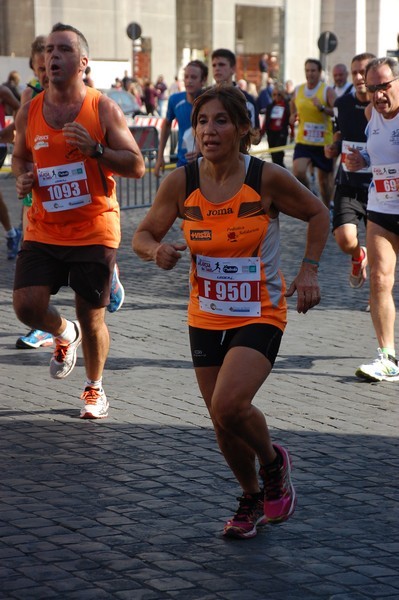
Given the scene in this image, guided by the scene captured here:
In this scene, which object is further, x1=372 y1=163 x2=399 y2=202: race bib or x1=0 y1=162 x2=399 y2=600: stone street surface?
x1=372 y1=163 x2=399 y2=202: race bib

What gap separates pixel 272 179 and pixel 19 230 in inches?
328

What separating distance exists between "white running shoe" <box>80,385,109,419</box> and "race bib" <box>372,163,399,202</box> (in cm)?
235

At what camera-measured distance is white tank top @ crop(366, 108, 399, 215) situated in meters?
7.62

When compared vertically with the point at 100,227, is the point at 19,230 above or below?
below

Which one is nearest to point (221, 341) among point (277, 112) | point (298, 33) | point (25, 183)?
point (25, 183)

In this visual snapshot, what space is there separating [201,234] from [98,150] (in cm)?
167

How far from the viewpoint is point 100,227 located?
644cm

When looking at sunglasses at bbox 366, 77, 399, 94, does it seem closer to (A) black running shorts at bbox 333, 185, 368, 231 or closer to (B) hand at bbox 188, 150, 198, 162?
(A) black running shorts at bbox 333, 185, 368, 231

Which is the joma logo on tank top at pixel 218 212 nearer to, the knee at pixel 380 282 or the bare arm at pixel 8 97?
the knee at pixel 380 282

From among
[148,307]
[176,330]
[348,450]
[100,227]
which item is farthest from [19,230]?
[348,450]

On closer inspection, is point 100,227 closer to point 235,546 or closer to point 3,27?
point 235,546

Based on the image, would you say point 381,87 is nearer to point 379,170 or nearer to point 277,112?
point 379,170

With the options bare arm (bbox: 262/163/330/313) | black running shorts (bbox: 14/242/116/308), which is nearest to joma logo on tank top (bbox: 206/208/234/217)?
bare arm (bbox: 262/163/330/313)

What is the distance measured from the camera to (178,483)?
525cm
